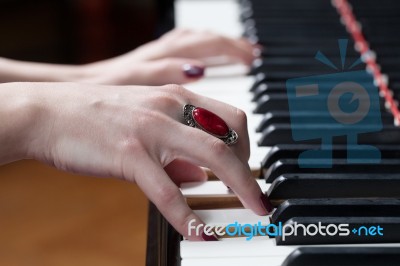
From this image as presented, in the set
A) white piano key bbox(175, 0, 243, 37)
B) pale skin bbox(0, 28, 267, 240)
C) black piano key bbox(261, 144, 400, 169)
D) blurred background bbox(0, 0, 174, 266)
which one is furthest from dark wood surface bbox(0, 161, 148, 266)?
pale skin bbox(0, 28, 267, 240)

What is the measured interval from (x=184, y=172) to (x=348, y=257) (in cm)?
28

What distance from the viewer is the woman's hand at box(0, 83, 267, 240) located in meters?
0.81

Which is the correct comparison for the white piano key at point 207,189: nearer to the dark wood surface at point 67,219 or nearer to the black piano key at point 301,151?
the black piano key at point 301,151

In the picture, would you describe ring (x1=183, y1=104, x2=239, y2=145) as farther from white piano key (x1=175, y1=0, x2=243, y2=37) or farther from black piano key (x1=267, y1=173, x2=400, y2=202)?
white piano key (x1=175, y1=0, x2=243, y2=37)

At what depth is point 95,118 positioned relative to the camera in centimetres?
84

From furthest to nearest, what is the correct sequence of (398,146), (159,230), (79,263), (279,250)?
(79,263) < (398,146) < (159,230) < (279,250)

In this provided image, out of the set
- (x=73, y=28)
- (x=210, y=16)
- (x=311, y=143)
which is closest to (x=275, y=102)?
(x=311, y=143)

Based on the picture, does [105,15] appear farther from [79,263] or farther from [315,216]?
[315,216]

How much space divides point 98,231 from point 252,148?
837 mm

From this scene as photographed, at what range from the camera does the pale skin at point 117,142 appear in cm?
81

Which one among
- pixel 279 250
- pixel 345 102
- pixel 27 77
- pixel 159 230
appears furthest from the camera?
pixel 27 77

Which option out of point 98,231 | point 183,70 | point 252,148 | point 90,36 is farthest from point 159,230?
point 90,36

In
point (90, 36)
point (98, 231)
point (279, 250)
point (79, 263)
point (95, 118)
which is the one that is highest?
point (90, 36)

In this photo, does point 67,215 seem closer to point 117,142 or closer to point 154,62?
point 154,62
